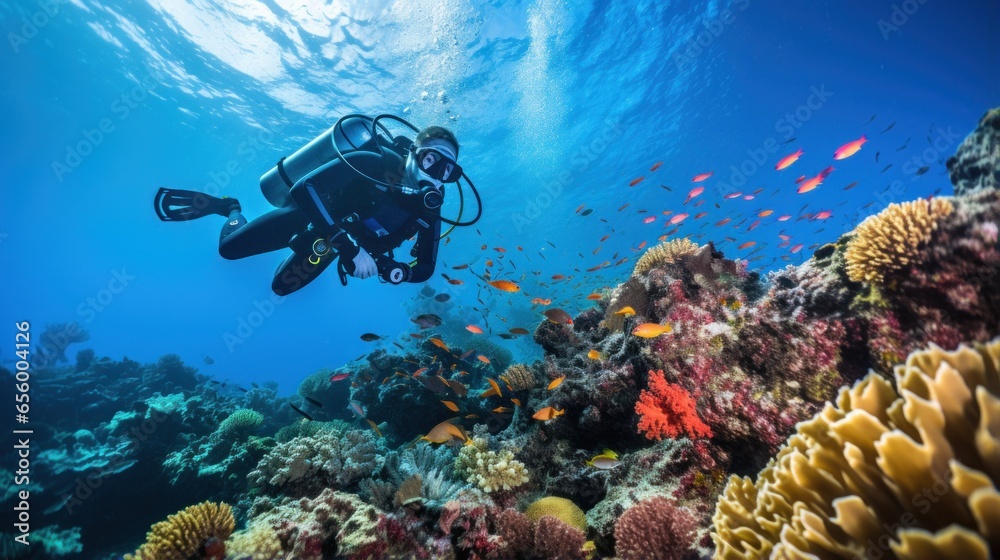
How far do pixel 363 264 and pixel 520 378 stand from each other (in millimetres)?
3666

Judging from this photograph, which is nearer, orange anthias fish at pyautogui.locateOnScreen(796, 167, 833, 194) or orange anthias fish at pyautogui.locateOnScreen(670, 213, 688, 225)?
orange anthias fish at pyautogui.locateOnScreen(796, 167, 833, 194)

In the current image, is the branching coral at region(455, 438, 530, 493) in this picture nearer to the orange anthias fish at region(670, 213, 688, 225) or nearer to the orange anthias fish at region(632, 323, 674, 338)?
the orange anthias fish at region(632, 323, 674, 338)

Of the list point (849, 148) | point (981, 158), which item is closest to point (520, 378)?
point (849, 148)

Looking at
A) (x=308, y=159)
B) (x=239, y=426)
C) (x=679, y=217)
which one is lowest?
(x=239, y=426)

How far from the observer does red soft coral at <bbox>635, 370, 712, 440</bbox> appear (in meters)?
3.50

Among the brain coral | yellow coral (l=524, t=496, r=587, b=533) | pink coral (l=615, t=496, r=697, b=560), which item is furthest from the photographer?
yellow coral (l=524, t=496, r=587, b=533)

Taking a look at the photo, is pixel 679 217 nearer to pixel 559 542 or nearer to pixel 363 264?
pixel 363 264

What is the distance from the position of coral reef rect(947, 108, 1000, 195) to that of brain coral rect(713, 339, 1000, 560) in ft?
31.6

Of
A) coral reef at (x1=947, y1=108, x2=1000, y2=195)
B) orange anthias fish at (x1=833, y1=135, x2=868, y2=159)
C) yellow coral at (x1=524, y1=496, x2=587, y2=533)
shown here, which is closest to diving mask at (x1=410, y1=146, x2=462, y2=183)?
yellow coral at (x1=524, y1=496, x2=587, y2=533)

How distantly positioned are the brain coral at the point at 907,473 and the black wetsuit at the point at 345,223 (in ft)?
19.1

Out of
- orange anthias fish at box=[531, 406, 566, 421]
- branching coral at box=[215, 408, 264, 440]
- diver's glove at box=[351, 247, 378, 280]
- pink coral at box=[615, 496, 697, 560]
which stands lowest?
pink coral at box=[615, 496, 697, 560]

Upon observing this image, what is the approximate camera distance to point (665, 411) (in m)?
3.66

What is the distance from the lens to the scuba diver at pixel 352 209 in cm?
637

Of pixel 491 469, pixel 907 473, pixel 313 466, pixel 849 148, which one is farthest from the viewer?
pixel 849 148
